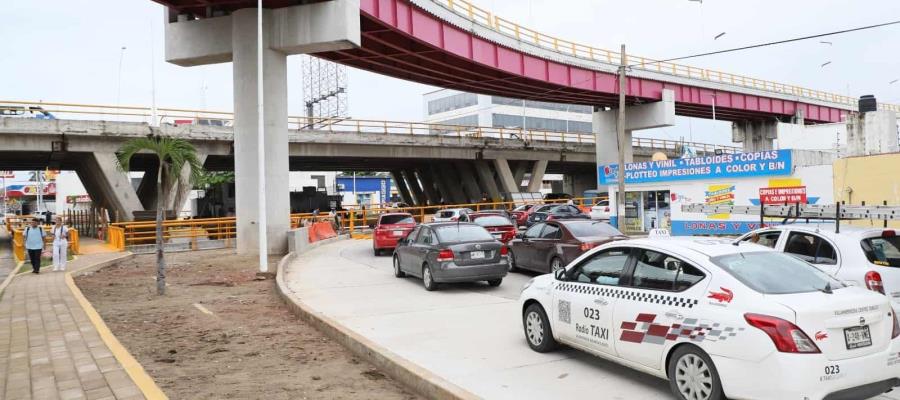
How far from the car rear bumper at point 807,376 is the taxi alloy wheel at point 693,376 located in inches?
3.9

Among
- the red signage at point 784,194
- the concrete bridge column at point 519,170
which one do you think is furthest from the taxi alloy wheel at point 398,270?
the concrete bridge column at point 519,170

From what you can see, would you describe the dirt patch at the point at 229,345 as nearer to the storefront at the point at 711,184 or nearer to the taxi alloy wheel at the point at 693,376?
the taxi alloy wheel at the point at 693,376

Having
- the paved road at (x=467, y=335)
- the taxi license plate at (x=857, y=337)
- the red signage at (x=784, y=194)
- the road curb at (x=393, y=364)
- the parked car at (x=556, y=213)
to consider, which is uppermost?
the red signage at (x=784, y=194)

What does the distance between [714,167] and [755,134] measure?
46.0m

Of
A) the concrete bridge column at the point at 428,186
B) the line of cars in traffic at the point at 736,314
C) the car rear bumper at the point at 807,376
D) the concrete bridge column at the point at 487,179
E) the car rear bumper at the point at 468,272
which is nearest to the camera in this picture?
the car rear bumper at the point at 807,376

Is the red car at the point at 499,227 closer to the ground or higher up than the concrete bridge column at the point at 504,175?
closer to the ground

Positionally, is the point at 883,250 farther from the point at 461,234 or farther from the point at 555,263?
the point at 461,234

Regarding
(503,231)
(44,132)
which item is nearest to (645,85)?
(503,231)

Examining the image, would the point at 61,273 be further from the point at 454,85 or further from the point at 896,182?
the point at 454,85

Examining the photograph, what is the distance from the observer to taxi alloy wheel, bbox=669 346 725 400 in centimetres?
505

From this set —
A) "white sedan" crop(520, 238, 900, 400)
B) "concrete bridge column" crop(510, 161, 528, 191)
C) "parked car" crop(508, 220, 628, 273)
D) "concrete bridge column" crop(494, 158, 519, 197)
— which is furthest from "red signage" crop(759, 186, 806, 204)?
"concrete bridge column" crop(510, 161, 528, 191)

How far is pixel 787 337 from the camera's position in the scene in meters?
4.69

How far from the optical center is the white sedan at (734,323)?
4711 millimetres

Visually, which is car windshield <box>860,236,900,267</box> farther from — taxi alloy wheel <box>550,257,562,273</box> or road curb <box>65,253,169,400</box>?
road curb <box>65,253,169,400</box>
